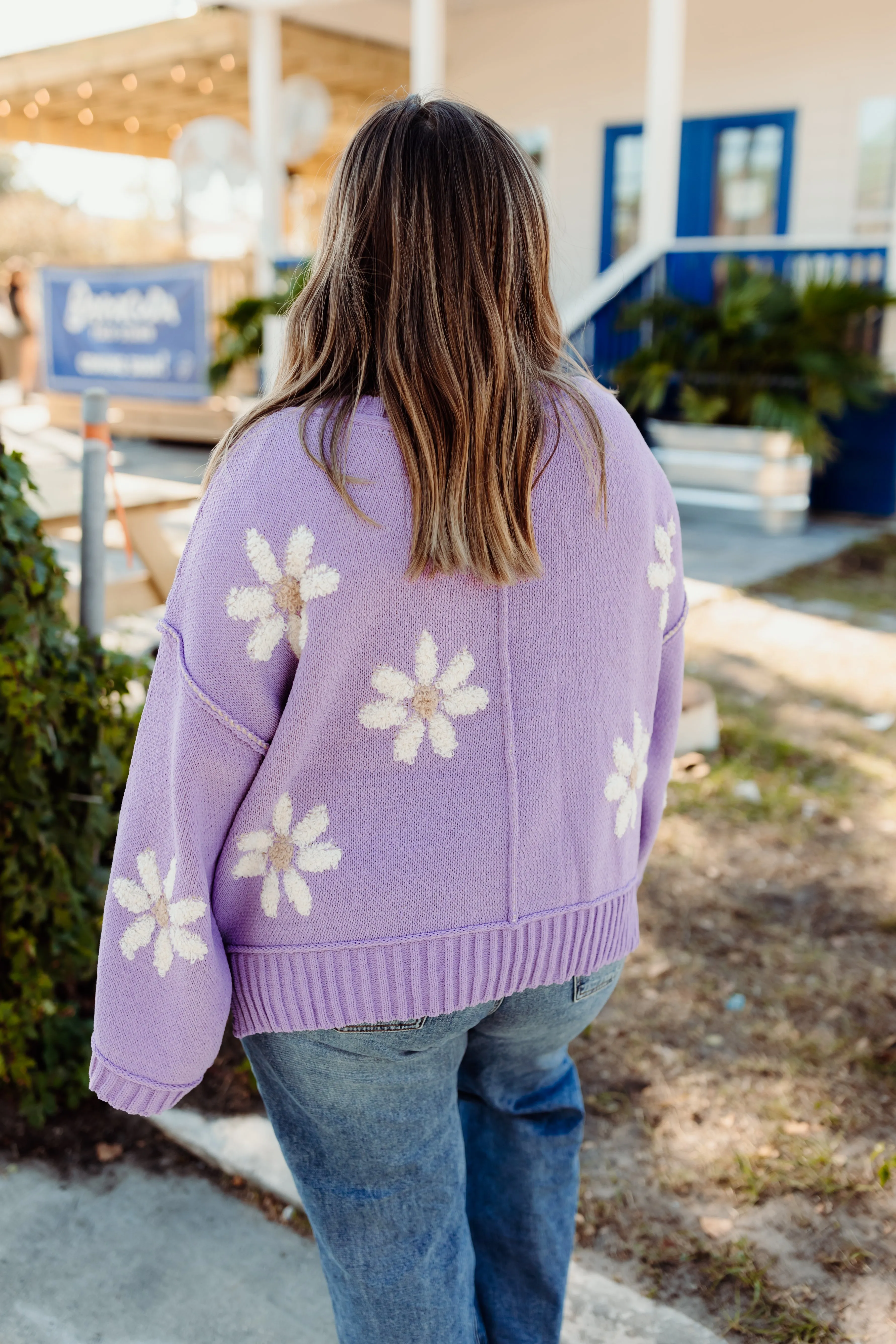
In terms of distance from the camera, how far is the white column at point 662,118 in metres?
8.54

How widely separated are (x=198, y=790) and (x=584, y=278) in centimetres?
1099

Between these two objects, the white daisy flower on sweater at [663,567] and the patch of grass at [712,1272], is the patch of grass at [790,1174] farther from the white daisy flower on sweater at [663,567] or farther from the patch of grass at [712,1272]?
the white daisy flower on sweater at [663,567]

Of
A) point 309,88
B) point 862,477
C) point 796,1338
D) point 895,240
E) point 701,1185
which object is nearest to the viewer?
point 796,1338

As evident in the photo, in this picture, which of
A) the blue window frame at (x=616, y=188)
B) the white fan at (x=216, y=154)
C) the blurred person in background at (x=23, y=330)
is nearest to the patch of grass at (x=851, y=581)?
the blue window frame at (x=616, y=188)

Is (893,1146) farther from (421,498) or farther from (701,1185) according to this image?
(421,498)

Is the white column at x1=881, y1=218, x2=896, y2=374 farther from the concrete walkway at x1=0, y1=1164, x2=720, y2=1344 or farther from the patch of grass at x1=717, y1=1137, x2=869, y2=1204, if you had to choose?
the concrete walkway at x1=0, y1=1164, x2=720, y2=1344

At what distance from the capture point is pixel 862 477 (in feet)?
29.3

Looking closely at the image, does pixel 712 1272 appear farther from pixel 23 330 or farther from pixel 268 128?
pixel 23 330

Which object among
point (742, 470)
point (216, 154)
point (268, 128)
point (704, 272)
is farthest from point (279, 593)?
point (216, 154)

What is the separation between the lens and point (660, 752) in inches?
65.1

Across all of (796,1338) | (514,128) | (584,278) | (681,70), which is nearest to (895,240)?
(681,70)

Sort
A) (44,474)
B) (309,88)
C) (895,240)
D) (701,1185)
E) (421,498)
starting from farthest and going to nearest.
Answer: (309,88), (895,240), (44,474), (701,1185), (421,498)

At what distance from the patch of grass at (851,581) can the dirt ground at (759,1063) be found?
2421 millimetres

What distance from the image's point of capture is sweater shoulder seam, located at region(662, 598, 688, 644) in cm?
156
